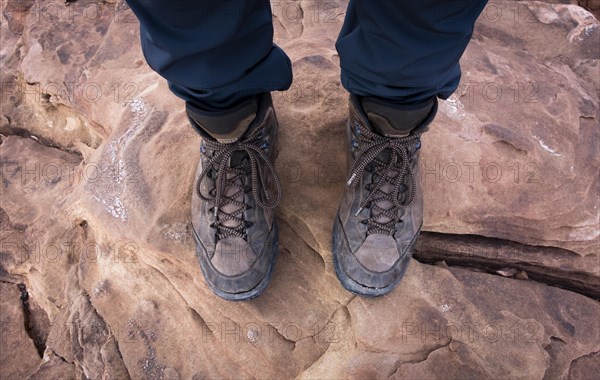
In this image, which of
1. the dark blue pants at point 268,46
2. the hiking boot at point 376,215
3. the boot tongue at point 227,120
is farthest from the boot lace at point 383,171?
the boot tongue at point 227,120

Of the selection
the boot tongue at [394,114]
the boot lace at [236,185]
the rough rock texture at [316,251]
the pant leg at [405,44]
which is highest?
the pant leg at [405,44]

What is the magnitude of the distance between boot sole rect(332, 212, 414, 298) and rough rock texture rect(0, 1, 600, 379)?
63mm

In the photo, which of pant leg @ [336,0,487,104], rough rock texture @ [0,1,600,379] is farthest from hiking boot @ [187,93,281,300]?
pant leg @ [336,0,487,104]

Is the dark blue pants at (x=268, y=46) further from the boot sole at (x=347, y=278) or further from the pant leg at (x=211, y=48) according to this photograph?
the boot sole at (x=347, y=278)

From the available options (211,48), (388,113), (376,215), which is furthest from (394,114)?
(211,48)

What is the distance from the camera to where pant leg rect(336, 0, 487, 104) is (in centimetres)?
102

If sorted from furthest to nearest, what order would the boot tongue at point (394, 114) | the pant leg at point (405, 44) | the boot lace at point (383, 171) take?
1. the boot lace at point (383, 171)
2. the boot tongue at point (394, 114)
3. the pant leg at point (405, 44)

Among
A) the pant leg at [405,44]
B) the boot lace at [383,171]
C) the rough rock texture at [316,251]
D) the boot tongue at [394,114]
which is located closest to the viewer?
the pant leg at [405,44]

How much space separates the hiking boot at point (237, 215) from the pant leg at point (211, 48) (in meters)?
0.16

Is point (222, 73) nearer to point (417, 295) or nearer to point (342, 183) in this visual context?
point (342, 183)

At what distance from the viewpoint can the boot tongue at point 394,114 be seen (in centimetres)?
128

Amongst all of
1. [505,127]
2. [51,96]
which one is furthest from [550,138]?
[51,96]

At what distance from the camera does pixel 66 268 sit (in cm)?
193

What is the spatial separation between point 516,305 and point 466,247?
0.80 ft
